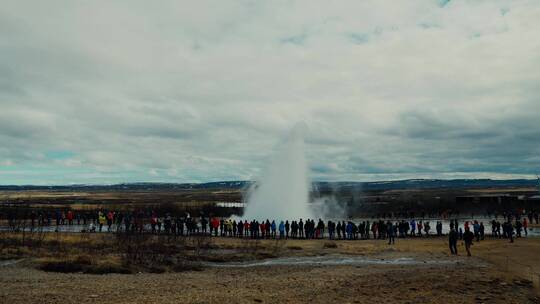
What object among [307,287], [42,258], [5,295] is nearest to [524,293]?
[307,287]

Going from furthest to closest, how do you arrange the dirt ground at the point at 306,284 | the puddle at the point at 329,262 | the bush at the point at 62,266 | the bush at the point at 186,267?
the puddle at the point at 329,262 < the bush at the point at 186,267 < the bush at the point at 62,266 < the dirt ground at the point at 306,284

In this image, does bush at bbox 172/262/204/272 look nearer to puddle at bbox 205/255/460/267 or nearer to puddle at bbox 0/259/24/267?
puddle at bbox 205/255/460/267

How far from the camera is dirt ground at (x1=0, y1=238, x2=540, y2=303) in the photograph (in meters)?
14.7

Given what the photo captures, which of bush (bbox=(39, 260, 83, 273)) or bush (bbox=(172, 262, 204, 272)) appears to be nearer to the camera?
bush (bbox=(39, 260, 83, 273))

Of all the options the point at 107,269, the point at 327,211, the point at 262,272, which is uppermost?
the point at 327,211

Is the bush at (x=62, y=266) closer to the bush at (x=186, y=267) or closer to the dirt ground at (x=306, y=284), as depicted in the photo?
the dirt ground at (x=306, y=284)

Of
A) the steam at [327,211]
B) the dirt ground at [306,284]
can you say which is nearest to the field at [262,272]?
the dirt ground at [306,284]

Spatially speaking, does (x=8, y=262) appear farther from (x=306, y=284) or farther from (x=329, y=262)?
(x=329, y=262)

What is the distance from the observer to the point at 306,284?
17297 mm

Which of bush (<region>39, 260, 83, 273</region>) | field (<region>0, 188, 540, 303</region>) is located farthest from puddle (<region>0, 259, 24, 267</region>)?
bush (<region>39, 260, 83, 273</region>)

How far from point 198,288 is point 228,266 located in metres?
6.88

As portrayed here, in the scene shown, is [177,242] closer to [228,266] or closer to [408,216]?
[228,266]

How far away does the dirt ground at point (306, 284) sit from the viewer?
48.3 ft

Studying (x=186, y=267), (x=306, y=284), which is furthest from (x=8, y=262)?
Answer: (x=306, y=284)
